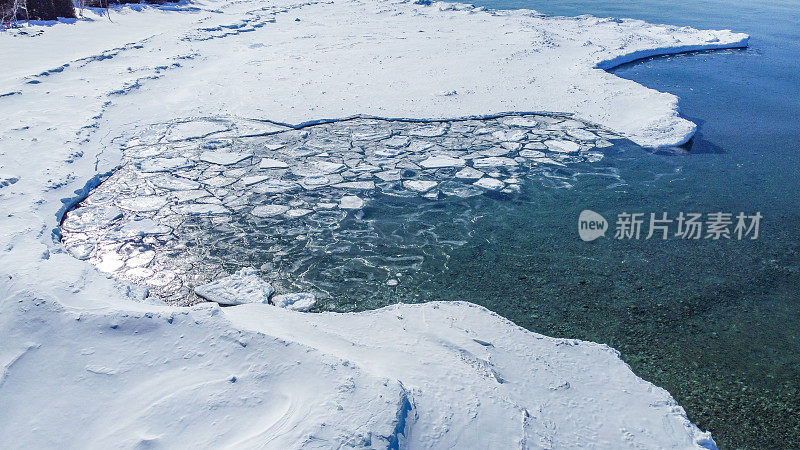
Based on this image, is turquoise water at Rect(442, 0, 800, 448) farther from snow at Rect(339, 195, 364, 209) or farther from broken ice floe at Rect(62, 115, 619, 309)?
snow at Rect(339, 195, 364, 209)

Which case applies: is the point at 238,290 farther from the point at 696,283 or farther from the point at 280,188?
the point at 696,283

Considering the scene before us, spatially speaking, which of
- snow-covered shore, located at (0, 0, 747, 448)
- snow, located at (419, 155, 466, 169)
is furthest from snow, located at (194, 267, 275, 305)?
snow, located at (419, 155, 466, 169)

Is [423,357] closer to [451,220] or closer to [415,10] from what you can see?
[451,220]

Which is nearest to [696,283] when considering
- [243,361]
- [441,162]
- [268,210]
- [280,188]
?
[441,162]

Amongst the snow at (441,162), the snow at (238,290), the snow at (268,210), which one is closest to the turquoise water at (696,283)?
the snow at (441,162)

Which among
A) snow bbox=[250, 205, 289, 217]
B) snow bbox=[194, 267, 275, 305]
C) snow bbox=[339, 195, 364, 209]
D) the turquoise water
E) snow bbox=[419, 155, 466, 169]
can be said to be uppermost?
snow bbox=[419, 155, 466, 169]

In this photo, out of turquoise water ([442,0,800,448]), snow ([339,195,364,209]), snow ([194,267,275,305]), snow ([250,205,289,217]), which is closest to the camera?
turquoise water ([442,0,800,448])
